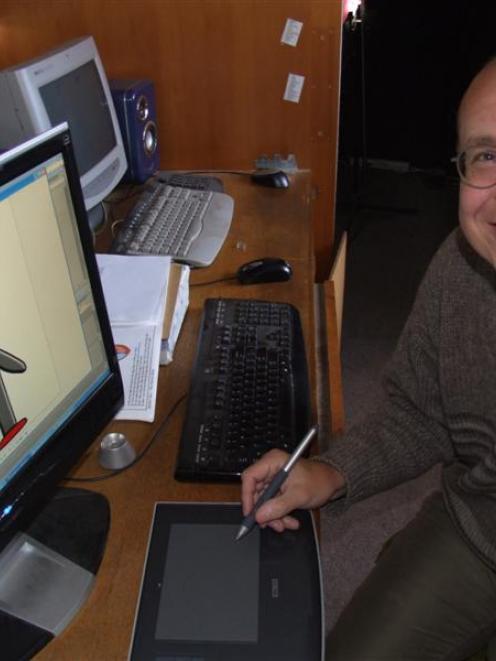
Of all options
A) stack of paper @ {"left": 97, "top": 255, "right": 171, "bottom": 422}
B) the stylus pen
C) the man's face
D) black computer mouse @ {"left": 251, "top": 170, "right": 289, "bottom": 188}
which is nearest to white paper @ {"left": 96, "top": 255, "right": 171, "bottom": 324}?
stack of paper @ {"left": 97, "top": 255, "right": 171, "bottom": 422}

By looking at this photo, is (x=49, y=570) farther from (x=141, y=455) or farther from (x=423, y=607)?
(x=423, y=607)

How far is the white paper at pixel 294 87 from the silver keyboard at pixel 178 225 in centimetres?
36

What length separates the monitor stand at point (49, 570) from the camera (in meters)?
0.68

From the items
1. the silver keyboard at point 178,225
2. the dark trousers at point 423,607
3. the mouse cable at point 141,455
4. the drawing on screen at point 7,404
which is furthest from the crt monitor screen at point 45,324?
the silver keyboard at point 178,225

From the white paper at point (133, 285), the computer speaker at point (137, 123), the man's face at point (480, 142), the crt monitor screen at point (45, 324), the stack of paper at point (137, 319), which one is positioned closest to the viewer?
the crt monitor screen at point (45, 324)

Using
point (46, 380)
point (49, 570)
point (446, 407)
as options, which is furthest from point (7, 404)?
point (446, 407)

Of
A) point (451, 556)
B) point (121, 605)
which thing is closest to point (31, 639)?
point (121, 605)

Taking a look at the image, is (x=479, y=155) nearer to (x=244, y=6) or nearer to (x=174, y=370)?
(x=174, y=370)

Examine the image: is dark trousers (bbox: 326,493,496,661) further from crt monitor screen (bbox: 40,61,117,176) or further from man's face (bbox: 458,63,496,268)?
crt monitor screen (bbox: 40,61,117,176)

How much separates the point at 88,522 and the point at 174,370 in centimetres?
32

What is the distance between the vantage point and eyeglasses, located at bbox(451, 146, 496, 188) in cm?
75

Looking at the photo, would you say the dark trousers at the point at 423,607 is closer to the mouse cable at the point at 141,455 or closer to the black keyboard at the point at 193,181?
the mouse cable at the point at 141,455

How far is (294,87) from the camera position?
5.82 feet

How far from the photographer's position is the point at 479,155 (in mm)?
758
